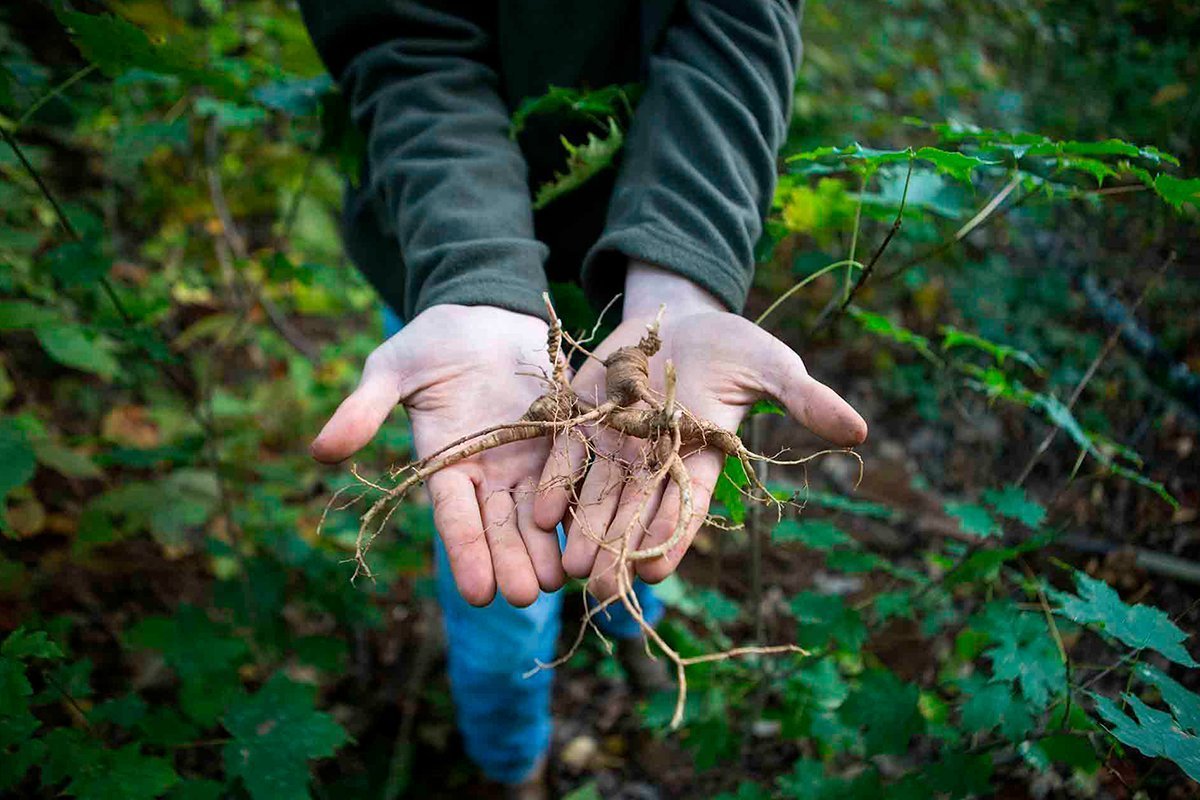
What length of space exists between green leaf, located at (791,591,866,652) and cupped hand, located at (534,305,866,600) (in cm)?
60

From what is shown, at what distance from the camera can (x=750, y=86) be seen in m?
1.49

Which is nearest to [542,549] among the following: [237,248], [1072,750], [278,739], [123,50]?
[278,739]

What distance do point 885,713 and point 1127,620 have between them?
49 cm

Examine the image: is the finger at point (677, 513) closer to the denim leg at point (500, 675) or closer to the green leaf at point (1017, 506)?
the denim leg at point (500, 675)

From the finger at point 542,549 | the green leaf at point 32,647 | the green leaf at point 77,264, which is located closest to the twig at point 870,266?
the finger at point 542,549

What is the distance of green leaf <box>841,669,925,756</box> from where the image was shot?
1.47 m

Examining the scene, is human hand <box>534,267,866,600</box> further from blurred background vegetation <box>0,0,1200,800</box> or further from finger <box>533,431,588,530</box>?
blurred background vegetation <box>0,0,1200,800</box>

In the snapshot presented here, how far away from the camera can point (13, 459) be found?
147cm

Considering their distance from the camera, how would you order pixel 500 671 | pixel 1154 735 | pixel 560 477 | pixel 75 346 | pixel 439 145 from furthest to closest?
pixel 75 346 < pixel 500 671 < pixel 439 145 < pixel 560 477 < pixel 1154 735

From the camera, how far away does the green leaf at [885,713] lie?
57.9 inches

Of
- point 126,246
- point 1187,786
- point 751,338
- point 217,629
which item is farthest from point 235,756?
point 126,246

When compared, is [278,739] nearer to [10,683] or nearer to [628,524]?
[10,683]

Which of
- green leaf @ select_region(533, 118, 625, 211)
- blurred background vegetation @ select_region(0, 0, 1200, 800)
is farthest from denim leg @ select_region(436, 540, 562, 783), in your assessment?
green leaf @ select_region(533, 118, 625, 211)

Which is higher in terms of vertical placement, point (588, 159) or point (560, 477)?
point (588, 159)
